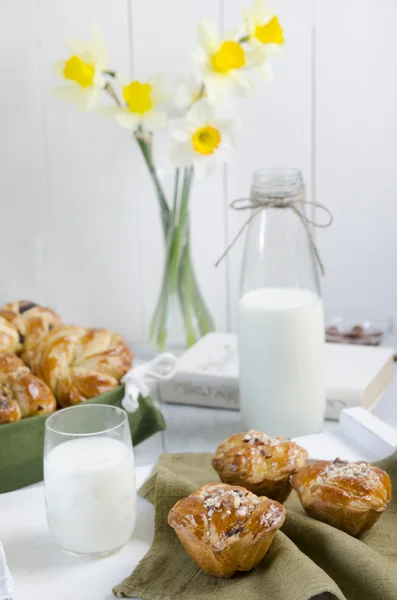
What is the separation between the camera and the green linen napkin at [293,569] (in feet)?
2.77

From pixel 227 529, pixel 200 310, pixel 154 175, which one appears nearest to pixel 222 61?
pixel 154 175

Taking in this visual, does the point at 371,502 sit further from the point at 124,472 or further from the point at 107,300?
the point at 107,300

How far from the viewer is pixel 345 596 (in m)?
0.86

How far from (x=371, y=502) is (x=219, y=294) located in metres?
0.99

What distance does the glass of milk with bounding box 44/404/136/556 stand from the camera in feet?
3.08

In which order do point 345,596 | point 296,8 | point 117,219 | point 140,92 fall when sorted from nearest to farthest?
point 345,596 < point 140,92 < point 296,8 < point 117,219

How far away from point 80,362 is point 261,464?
14.8 inches

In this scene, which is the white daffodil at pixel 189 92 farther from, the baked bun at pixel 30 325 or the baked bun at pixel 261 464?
the baked bun at pixel 261 464

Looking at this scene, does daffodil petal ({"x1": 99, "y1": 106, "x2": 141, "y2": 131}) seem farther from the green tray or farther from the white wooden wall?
the green tray

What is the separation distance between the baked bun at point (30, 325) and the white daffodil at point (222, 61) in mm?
468

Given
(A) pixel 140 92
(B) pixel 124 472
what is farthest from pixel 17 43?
(B) pixel 124 472

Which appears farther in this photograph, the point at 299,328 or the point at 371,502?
the point at 299,328

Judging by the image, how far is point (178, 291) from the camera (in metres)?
1.67

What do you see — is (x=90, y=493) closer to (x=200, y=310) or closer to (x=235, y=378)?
(x=235, y=378)
